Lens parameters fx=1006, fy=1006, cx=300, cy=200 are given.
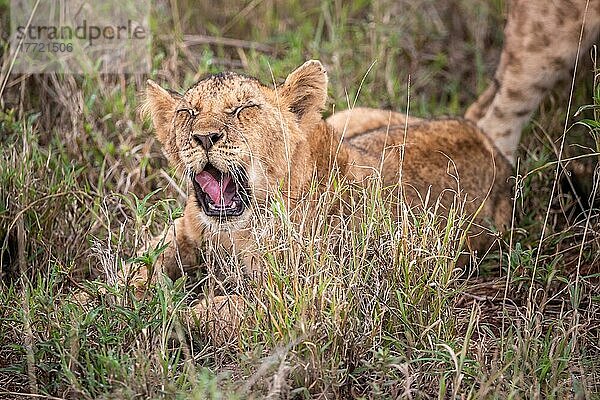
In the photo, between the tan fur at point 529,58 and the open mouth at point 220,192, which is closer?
the open mouth at point 220,192

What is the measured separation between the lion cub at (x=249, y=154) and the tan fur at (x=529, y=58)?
1235 mm

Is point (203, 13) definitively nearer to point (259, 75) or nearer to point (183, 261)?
point (259, 75)

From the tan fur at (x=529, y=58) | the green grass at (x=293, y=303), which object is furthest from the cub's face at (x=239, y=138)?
the tan fur at (x=529, y=58)

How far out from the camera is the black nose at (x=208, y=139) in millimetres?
3871

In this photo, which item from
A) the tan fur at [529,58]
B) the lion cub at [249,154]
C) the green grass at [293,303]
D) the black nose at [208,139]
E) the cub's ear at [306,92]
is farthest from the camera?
the tan fur at [529,58]

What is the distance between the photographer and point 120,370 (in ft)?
10.7

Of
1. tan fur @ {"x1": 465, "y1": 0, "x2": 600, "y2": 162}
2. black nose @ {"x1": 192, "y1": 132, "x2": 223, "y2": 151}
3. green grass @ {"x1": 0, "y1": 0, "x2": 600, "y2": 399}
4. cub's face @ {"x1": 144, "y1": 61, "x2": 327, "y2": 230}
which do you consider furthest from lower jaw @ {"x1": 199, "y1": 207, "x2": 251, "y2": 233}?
tan fur @ {"x1": 465, "y1": 0, "x2": 600, "y2": 162}

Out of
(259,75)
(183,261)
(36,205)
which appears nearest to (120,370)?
(183,261)

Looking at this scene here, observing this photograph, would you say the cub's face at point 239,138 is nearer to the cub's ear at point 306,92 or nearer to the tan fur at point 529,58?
the cub's ear at point 306,92

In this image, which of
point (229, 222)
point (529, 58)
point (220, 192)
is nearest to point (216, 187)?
point (220, 192)

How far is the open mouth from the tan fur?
243 centimetres

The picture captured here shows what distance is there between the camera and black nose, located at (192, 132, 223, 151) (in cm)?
387

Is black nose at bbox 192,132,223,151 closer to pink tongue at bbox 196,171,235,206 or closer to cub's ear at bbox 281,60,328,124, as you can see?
pink tongue at bbox 196,171,235,206

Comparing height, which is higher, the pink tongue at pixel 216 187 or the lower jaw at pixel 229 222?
the pink tongue at pixel 216 187
